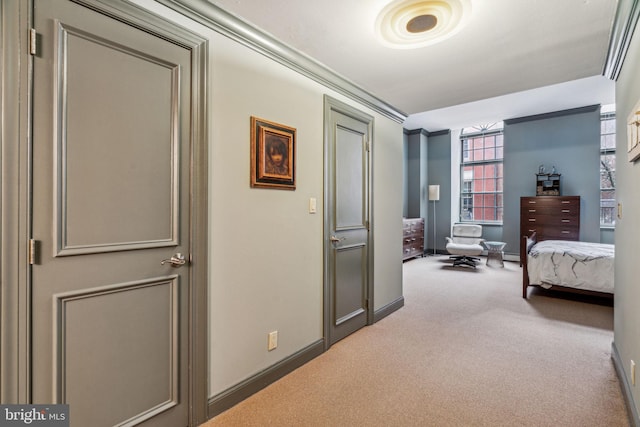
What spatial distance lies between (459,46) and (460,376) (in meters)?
2.31

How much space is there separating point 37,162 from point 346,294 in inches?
92.8

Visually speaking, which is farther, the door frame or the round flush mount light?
the round flush mount light

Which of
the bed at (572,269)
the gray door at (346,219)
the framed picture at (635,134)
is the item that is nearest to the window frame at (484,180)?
the bed at (572,269)

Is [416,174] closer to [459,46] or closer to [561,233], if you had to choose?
[561,233]

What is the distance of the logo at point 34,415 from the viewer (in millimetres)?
1212

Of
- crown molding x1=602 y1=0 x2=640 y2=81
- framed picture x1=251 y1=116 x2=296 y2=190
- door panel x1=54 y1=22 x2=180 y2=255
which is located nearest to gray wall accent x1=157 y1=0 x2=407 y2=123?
door panel x1=54 y1=22 x2=180 y2=255

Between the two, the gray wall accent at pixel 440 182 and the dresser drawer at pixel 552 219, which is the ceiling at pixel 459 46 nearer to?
the dresser drawer at pixel 552 219

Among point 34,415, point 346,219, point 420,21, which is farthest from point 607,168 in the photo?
point 34,415

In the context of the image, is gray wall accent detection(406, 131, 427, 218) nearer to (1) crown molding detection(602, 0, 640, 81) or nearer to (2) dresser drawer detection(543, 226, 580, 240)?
(2) dresser drawer detection(543, 226, 580, 240)

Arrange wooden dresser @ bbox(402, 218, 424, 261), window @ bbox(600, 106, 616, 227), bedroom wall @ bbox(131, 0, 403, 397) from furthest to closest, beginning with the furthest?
wooden dresser @ bbox(402, 218, 424, 261)
window @ bbox(600, 106, 616, 227)
bedroom wall @ bbox(131, 0, 403, 397)

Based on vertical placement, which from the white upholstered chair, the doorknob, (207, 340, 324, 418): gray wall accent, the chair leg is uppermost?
the doorknob

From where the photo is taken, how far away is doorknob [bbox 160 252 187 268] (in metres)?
1.62

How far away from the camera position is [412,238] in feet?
22.4

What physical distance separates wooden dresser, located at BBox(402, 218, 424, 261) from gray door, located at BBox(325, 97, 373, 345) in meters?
3.52
